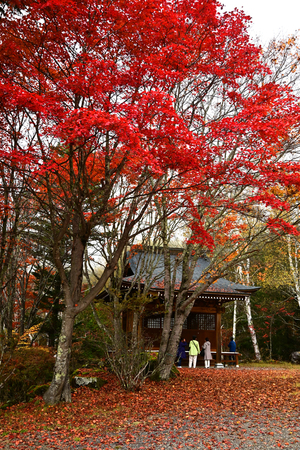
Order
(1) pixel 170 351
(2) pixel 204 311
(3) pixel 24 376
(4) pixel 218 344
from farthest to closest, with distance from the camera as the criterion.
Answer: (2) pixel 204 311 → (4) pixel 218 344 → (1) pixel 170 351 → (3) pixel 24 376

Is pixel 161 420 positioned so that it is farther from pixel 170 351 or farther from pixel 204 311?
pixel 204 311

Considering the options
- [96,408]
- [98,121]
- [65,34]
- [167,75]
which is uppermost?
[65,34]

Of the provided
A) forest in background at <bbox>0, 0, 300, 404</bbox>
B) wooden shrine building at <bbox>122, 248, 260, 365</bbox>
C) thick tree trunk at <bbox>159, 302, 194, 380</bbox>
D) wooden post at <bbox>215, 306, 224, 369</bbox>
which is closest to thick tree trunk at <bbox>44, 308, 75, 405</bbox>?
forest in background at <bbox>0, 0, 300, 404</bbox>

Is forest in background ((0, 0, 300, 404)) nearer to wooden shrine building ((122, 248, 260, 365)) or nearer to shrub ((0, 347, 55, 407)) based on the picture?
shrub ((0, 347, 55, 407))

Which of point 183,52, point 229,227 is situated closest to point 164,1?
point 183,52

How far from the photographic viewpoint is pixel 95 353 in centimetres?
1374

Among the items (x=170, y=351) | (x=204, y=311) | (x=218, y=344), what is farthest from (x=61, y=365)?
(x=218, y=344)

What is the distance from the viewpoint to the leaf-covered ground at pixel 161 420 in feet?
18.1

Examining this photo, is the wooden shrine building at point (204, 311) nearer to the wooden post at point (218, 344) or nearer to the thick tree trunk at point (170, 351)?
the wooden post at point (218, 344)

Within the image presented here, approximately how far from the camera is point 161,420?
22.0ft

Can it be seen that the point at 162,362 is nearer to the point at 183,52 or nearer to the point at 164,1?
the point at 183,52

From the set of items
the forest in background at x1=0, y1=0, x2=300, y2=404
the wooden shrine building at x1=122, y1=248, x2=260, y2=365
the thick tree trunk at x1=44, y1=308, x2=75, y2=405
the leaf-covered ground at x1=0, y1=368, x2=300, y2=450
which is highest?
the forest in background at x1=0, y1=0, x2=300, y2=404

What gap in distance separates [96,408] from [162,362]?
298cm

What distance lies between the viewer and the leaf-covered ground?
552 centimetres
